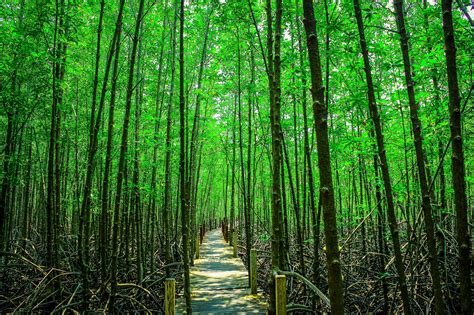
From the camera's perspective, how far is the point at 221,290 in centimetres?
622

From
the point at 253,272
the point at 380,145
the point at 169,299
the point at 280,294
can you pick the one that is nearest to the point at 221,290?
the point at 253,272

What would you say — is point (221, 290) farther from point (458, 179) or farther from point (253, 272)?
point (458, 179)

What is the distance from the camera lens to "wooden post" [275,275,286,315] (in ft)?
9.48

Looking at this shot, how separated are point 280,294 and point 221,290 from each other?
11.9 ft

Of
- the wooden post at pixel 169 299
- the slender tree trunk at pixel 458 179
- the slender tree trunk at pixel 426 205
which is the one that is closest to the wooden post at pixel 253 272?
the wooden post at pixel 169 299

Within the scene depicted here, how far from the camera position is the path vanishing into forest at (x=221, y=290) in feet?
16.8

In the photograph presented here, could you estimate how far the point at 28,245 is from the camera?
27.0 feet

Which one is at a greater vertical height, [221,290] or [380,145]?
[380,145]

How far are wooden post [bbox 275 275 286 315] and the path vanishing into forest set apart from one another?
2.18 metres

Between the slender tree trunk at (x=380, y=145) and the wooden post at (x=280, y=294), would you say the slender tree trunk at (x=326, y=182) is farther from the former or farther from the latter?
the wooden post at (x=280, y=294)

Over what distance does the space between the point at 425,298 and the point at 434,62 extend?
10.7 feet

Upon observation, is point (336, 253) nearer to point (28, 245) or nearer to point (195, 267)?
point (195, 267)

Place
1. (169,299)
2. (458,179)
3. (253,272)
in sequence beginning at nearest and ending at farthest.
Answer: (458,179) < (169,299) < (253,272)

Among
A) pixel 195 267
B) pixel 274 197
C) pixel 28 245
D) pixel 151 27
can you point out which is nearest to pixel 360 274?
pixel 195 267
